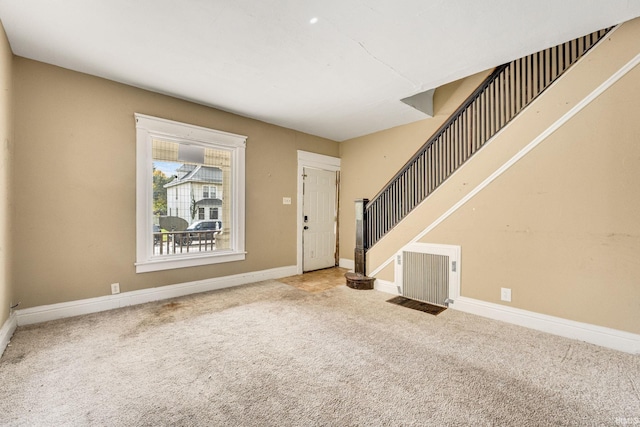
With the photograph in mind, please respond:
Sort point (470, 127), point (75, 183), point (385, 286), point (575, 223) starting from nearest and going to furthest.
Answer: point (575, 223) < point (75, 183) < point (470, 127) < point (385, 286)

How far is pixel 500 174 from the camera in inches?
116

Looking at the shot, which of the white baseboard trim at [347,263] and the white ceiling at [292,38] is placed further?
the white baseboard trim at [347,263]

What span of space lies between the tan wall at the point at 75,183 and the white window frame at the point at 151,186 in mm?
82

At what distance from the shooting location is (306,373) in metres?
1.97

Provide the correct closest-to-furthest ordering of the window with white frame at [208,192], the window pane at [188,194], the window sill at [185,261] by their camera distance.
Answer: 1. the window sill at [185,261]
2. the window pane at [188,194]
3. the window with white frame at [208,192]

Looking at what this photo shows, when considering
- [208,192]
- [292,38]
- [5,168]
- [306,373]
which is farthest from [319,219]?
[5,168]

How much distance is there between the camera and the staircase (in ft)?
9.22

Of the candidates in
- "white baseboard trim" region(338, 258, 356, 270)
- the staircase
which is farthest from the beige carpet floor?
"white baseboard trim" region(338, 258, 356, 270)

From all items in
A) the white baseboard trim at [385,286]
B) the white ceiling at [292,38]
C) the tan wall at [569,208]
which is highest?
the white ceiling at [292,38]

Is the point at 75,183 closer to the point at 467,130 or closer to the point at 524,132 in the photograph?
the point at 467,130

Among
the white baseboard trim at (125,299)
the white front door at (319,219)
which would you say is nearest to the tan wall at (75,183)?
the white baseboard trim at (125,299)

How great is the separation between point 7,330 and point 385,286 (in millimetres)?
4064

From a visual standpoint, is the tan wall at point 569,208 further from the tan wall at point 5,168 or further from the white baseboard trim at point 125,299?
the tan wall at point 5,168

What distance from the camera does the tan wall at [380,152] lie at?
4.12 m
